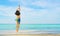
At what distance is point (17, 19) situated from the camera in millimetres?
6785

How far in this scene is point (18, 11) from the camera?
6875 millimetres

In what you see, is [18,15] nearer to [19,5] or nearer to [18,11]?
[18,11]

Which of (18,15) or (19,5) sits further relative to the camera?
(19,5)

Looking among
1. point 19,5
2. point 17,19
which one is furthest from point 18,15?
point 19,5

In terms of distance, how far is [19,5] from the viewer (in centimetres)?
726

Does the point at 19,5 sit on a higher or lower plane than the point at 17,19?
higher

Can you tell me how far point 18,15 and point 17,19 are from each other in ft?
0.51

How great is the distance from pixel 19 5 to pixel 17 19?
728 mm

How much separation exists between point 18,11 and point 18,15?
0.16 m

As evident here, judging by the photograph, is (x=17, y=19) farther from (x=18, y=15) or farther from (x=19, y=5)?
(x=19, y=5)

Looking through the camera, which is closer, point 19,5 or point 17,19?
point 17,19

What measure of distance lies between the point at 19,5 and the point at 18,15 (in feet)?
1.97
